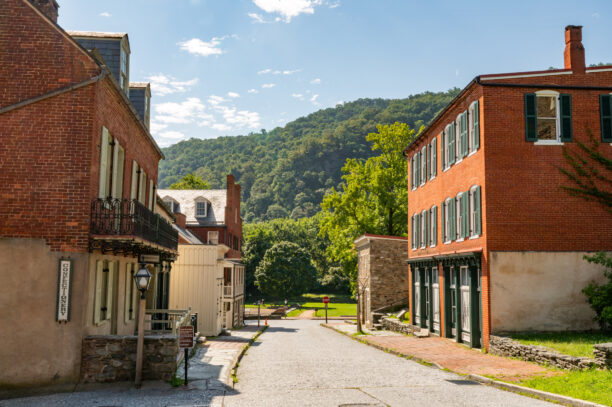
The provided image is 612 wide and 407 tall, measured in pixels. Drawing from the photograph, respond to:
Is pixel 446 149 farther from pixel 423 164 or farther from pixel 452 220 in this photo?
pixel 423 164

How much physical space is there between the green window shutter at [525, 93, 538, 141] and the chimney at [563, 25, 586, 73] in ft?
6.26

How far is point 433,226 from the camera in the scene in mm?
26328

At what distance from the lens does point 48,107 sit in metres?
12.8

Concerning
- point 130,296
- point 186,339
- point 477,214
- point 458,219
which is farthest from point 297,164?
point 186,339

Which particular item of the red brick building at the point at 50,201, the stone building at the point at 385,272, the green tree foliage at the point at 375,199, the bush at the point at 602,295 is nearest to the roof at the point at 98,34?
the red brick building at the point at 50,201

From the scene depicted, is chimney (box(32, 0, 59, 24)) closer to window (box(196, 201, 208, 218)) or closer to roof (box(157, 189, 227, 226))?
roof (box(157, 189, 227, 226))

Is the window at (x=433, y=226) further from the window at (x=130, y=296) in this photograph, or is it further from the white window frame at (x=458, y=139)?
the window at (x=130, y=296)

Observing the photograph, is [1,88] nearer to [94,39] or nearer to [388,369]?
[94,39]

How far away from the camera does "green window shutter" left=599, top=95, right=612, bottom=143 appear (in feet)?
62.8

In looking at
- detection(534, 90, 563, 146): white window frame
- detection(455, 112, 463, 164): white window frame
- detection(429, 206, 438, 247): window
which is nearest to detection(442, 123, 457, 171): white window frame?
detection(455, 112, 463, 164): white window frame

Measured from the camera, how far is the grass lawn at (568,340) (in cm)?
1433

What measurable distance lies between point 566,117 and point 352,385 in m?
12.3

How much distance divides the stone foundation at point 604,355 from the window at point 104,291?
11560mm

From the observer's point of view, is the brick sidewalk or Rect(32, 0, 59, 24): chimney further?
Rect(32, 0, 59, 24): chimney
